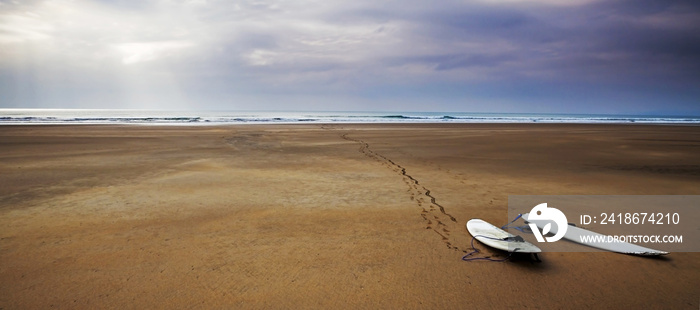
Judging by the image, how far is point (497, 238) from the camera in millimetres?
3906

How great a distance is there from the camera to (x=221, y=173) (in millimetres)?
8047

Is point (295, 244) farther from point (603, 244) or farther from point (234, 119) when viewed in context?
point (234, 119)

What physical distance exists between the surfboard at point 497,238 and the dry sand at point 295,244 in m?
0.13

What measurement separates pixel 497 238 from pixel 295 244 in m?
2.62

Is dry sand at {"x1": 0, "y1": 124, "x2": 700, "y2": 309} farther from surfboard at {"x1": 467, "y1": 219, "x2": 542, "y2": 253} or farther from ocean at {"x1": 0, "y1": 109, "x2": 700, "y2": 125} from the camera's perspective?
ocean at {"x1": 0, "y1": 109, "x2": 700, "y2": 125}

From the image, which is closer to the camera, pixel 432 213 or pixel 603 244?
pixel 603 244

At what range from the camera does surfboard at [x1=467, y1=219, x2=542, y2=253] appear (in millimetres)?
3557

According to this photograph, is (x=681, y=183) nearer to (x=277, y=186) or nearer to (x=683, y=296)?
(x=683, y=296)

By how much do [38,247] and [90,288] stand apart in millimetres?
1541

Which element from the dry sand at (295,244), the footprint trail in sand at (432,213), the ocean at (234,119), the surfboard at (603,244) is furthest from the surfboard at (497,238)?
the ocean at (234,119)

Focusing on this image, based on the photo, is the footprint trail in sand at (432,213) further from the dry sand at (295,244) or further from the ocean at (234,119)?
the ocean at (234,119)

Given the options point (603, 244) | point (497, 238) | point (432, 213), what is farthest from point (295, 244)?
point (603, 244)

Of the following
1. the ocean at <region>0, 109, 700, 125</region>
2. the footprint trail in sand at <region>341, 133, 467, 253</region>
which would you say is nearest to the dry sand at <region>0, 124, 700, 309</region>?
the footprint trail in sand at <region>341, 133, 467, 253</region>

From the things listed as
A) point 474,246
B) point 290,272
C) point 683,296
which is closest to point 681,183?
point 683,296
